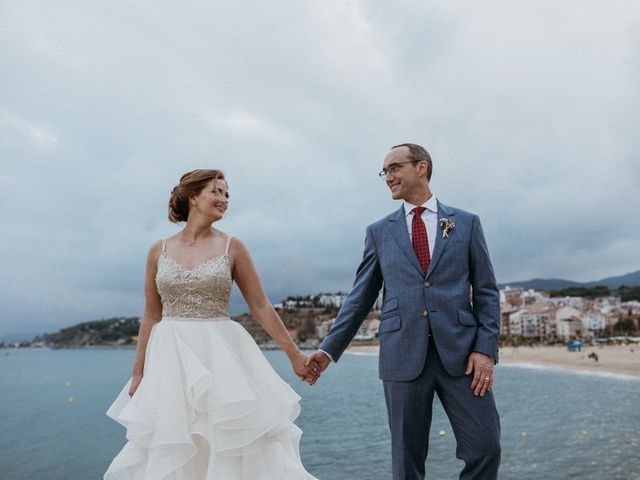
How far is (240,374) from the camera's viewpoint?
4066mm

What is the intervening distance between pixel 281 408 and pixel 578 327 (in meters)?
125

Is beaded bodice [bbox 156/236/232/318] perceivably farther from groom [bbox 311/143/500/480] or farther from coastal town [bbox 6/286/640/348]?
coastal town [bbox 6/286/640/348]

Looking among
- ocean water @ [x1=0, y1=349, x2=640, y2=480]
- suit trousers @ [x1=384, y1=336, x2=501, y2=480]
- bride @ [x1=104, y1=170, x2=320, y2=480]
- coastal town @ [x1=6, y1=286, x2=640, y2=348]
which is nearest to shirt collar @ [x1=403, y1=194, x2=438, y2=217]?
suit trousers @ [x1=384, y1=336, x2=501, y2=480]

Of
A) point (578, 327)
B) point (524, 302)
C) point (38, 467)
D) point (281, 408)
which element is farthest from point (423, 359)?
point (524, 302)

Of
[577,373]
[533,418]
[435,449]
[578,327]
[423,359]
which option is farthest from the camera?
[578,327]

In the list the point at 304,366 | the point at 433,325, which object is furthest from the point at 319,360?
the point at 433,325

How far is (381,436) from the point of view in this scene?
2109cm

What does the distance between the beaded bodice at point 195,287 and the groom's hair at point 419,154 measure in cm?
146

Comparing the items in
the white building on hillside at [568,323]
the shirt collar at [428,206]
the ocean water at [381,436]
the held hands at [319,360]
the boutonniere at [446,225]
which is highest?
the white building on hillside at [568,323]

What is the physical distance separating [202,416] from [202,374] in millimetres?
282

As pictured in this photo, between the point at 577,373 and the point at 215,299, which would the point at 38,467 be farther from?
the point at 577,373

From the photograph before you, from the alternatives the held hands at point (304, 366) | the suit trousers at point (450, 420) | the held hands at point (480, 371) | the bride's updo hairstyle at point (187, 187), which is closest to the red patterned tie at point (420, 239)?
the suit trousers at point (450, 420)

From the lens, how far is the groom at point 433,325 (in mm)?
3998

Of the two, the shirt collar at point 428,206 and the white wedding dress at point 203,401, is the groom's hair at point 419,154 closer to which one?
the shirt collar at point 428,206
